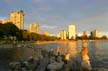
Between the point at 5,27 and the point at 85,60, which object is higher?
the point at 5,27

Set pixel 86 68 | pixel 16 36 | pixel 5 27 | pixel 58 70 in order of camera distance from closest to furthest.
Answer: pixel 86 68 → pixel 58 70 → pixel 5 27 → pixel 16 36

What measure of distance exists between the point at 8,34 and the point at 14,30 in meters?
7.72

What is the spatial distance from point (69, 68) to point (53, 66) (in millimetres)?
1780

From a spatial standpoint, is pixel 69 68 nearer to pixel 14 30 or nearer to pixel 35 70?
pixel 35 70

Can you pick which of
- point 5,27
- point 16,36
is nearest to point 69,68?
point 5,27

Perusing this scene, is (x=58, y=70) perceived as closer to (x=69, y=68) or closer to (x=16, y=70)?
(x=69, y=68)

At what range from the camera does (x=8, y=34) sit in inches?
6678

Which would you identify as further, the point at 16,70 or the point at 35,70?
the point at 16,70

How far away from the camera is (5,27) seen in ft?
552

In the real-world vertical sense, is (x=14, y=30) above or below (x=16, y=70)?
above

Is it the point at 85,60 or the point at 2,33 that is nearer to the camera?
the point at 85,60

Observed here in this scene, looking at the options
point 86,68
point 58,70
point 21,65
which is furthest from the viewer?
point 21,65

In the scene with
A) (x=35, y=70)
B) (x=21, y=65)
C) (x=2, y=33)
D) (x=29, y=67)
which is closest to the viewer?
(x=35, y=70)

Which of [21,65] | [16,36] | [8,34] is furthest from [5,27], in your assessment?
[21,65]
